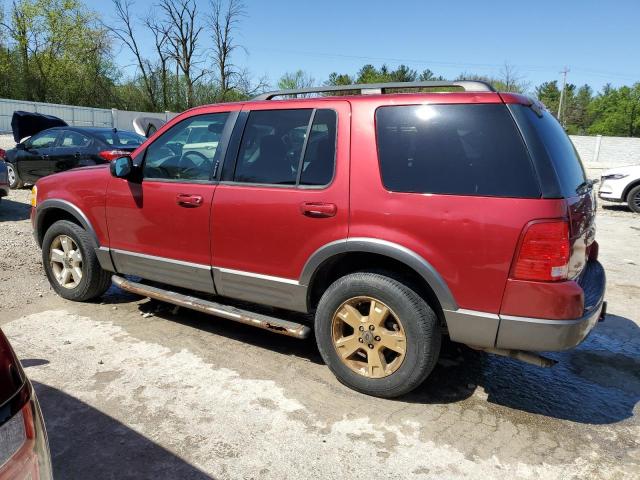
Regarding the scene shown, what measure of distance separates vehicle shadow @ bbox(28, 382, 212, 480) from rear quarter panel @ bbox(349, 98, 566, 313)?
5.55ft

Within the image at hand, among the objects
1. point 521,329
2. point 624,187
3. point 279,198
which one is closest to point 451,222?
point 521,329

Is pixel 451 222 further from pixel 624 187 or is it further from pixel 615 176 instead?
pixel 615 176

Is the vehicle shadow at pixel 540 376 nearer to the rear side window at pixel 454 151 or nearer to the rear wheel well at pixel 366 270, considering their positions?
the rear wheel well at pixel 366 270

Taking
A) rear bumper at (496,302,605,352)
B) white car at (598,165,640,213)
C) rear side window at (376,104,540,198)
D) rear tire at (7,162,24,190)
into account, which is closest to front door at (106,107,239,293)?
rear side window at (376,104,540,198)

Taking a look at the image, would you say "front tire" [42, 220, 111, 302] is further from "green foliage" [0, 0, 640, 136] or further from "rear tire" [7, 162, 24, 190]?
"green foliage" [0, 0, 640, 136]

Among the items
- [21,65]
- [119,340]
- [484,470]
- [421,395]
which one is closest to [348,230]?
[421,395]

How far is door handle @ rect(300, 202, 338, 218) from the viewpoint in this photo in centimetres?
324

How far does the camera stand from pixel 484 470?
103 inches

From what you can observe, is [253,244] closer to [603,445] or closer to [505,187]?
[505,187]

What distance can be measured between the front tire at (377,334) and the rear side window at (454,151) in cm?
67

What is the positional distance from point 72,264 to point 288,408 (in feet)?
9.58

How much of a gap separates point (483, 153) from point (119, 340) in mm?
3169

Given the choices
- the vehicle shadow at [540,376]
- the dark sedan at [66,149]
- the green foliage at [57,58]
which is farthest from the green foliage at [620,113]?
the vehicle shadow at [540,376]

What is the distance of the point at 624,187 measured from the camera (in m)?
11.5
